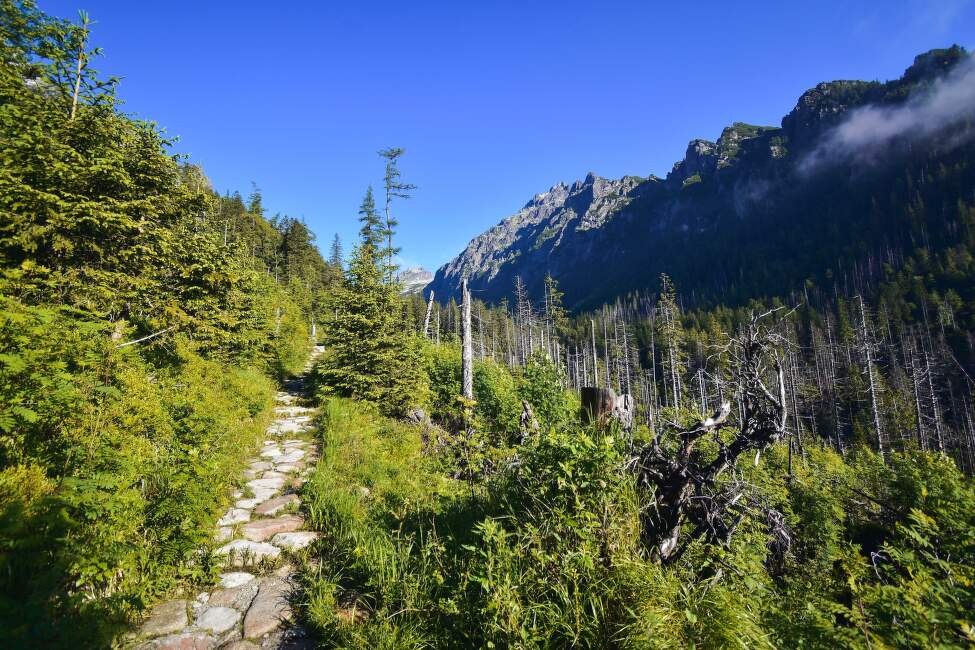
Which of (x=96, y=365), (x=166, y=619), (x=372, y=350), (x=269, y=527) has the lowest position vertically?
(x=166, y=619)

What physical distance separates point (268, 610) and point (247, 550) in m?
1.03

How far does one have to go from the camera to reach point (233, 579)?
12.9ft

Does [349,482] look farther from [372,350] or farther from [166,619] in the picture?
[372,350]

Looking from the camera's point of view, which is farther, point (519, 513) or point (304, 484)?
point (304, 484)

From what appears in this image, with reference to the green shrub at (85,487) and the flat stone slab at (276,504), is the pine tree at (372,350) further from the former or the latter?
the green shrub at (85,487)

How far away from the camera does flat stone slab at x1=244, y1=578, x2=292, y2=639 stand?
3242 mm

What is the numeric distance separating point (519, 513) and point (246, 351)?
13281 mm

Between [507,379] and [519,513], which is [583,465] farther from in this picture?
[507,379]

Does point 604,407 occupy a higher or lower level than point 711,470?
higher

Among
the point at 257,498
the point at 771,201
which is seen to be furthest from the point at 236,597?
the point at 771,201

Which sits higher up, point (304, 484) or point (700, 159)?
point (700, 159)

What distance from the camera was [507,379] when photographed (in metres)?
14.0

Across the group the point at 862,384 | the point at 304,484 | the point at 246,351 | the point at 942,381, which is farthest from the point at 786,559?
the point at 942,381

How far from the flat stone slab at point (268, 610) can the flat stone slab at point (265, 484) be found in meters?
2.68
